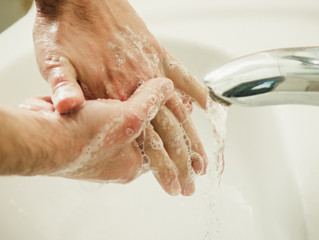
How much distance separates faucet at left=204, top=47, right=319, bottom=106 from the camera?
0.32m

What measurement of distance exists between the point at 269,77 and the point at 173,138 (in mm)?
313

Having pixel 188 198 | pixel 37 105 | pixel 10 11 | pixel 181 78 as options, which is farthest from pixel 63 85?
pixel 10 11

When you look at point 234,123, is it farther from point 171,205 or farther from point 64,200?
point 64,200

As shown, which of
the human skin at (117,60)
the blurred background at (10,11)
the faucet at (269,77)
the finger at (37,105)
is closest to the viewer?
the faucet at (269,77)

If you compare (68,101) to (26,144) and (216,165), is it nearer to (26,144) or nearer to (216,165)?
(26,144)

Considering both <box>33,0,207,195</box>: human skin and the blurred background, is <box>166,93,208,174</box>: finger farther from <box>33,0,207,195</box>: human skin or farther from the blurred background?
the blurred background

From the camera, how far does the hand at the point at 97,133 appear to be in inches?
15.9

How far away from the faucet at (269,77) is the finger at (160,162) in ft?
0.88

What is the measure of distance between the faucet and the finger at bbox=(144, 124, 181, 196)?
0.27 meters

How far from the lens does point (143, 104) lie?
0.49 m

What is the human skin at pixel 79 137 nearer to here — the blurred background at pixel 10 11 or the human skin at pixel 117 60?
the human skin at pixel 117 60

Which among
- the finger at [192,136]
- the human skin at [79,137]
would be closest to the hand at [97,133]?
the human skin at [79,137]

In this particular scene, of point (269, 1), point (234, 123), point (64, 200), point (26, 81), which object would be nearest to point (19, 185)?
point (64, 200)

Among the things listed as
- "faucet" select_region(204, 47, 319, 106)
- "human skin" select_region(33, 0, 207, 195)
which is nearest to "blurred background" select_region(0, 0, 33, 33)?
"human skin" select_region(33, 0, 207, 195)
